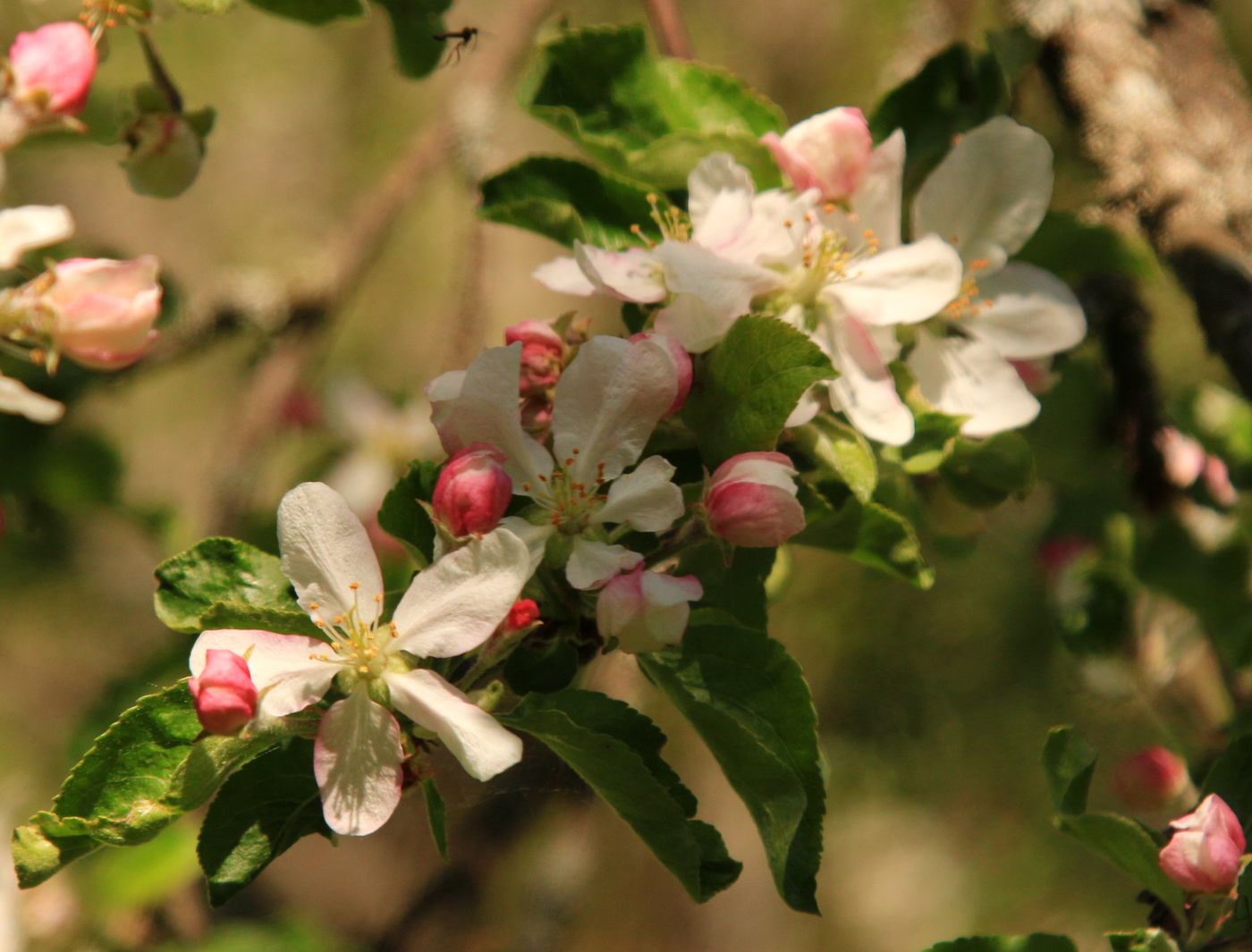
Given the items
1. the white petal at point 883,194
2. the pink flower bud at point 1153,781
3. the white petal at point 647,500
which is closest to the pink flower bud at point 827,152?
the white petal at point 883,194

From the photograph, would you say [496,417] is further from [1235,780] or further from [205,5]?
[1235,780]

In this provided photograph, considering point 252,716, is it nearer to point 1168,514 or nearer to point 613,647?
point 613,647

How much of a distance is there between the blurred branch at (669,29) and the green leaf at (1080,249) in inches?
15.2

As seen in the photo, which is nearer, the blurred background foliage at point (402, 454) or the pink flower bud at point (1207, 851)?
the pink flower bud at point (1207, 851)

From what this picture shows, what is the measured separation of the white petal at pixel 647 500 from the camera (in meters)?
0.49

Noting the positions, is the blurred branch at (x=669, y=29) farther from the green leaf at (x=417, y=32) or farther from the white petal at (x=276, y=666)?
the white petal at (x=276, y=666)

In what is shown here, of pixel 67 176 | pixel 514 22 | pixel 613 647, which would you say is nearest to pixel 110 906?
pixel 613 647

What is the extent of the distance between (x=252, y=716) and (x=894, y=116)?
1.85 ft

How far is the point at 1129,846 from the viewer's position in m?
0.57

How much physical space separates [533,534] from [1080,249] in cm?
48

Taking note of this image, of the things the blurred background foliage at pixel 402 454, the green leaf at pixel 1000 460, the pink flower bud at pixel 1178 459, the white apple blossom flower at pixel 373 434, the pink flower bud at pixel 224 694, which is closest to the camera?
the pink flower bud at pixel 224 694

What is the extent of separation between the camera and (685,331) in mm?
530

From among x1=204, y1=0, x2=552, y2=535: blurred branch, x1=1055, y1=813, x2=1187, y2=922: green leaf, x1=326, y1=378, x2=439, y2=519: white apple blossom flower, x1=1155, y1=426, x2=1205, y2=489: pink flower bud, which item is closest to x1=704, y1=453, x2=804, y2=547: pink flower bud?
x1=1055, y1=813, x2=1187, y2=922: green leaf

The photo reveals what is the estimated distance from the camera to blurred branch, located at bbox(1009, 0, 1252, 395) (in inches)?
33.7
